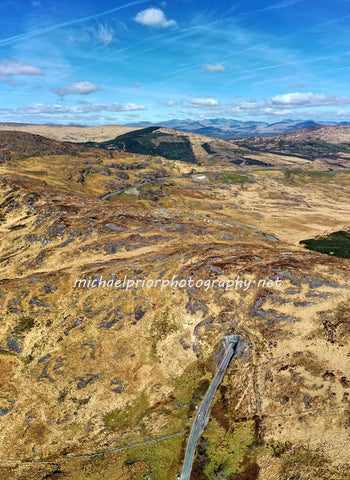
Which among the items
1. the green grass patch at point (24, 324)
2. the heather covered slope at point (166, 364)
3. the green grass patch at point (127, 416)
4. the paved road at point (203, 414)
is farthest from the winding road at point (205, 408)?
the green grass patch at point (24, 324)

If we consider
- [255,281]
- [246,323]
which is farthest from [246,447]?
[255,281]

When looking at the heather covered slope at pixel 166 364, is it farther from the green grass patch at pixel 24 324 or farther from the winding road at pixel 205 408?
the winding road at pixel 205 408

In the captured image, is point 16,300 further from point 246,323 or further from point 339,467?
point 339,467

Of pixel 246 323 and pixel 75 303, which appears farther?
pixel 75 303

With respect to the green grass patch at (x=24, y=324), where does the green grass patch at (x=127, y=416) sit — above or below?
below

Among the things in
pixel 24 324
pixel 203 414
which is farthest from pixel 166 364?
pixel 24 324

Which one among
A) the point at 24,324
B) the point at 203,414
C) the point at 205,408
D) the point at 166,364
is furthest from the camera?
the point at 24,324

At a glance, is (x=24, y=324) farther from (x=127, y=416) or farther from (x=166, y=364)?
(x=166, y=364)
